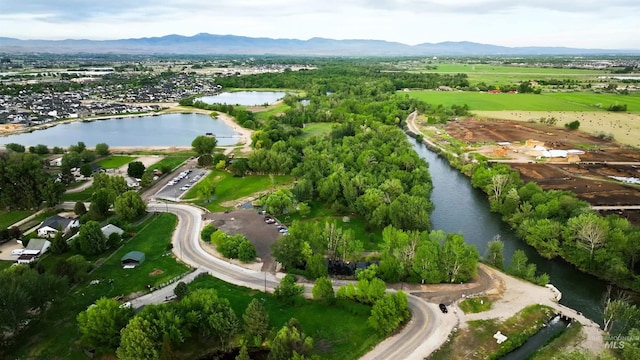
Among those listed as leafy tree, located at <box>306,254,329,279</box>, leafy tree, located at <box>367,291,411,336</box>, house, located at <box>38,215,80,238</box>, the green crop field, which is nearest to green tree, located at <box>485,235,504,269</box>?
leafy tree, located at <box>367,291,411,336</box>

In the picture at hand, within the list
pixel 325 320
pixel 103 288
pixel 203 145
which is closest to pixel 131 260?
pixel 103 288

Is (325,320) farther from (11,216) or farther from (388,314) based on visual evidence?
(11,216)

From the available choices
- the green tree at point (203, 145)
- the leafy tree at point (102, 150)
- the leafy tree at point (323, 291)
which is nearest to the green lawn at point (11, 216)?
the leafy tree at point (102, 150)

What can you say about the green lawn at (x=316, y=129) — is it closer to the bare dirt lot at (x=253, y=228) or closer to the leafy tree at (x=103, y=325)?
the bare dirt lot at (x=253, y=228)

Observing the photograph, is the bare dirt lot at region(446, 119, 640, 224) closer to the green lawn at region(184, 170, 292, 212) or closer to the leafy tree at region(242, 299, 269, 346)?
the green lawn at region(184, 170, 292, 212)

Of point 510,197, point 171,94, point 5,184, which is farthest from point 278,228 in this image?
point 171,94

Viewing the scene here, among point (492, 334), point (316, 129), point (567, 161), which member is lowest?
point (492, 334)
